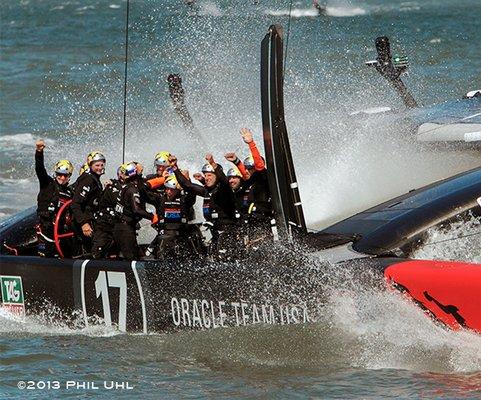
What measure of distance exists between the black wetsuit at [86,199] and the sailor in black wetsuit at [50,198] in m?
0.39

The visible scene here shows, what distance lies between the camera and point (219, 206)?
11336mm

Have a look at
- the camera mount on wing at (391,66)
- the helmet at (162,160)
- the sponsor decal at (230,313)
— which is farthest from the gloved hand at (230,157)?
the camera mount on wing at (391,66)

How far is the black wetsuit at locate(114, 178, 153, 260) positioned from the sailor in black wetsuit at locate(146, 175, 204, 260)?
6.8 inches

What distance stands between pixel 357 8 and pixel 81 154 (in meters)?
22.4

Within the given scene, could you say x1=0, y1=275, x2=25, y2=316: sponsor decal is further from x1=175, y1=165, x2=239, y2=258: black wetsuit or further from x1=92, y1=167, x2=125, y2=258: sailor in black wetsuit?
x1=175, y1=165, x2=239, y2=258: black wetsuit

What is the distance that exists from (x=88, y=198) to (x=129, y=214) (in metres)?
0.55

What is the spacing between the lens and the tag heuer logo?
11711mm

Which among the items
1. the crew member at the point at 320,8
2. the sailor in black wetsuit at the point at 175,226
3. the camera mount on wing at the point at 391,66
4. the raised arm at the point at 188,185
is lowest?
the sailor in black wetsuit at the point at 175,226

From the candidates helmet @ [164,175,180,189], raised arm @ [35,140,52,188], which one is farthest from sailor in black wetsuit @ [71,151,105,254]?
helmet @ [164,175,180,189]

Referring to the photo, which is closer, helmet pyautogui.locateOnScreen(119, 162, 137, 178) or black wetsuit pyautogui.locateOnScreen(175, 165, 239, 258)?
black wetsuit pyautogui.locateOnScreen(175, 165, 239, 258)

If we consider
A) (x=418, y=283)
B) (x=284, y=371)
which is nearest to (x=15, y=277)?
(x=284, y=371)

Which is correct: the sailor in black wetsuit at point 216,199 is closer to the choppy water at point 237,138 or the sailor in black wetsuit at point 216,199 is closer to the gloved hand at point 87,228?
the gloved hand at point 87,228

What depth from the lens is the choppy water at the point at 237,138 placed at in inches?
361

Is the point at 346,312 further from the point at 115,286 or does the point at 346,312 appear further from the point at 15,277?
the point at 15,277
